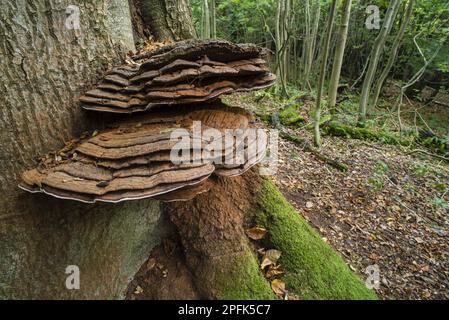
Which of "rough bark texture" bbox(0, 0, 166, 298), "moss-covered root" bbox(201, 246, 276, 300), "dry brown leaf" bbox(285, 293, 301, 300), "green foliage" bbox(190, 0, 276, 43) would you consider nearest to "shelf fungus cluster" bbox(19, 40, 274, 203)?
"rough bark texture" bbox(0, 0, 166, 298)

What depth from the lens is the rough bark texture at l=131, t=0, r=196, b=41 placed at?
8.28ft

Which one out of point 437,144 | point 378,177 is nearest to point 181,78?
point 378,177

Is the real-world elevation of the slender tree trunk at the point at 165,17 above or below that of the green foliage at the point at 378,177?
above

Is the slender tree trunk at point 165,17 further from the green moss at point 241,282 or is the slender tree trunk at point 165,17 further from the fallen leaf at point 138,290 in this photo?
the fallen leaf at point 138,290

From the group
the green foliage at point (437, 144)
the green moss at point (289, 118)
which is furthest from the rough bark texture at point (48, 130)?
the green foliage at point (437, 144)

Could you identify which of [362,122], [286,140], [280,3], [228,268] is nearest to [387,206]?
[286,140]

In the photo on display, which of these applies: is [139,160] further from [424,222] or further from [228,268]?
[424,222]

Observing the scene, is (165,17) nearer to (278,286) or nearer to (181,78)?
(181,78)

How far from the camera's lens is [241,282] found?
2174 millimetres

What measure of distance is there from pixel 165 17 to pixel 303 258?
8.62ft

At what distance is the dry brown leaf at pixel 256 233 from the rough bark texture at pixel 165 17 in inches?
79.0

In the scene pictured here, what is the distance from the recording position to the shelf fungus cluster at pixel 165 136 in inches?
53.4

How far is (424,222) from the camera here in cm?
449

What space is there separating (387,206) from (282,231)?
9.64ft
